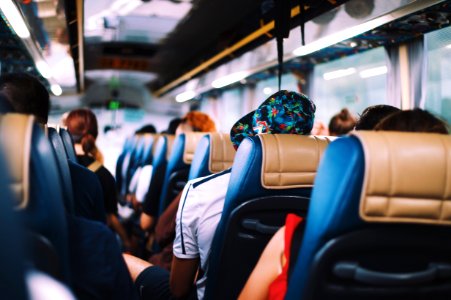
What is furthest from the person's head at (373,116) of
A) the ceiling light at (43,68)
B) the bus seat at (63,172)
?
the ceiling light at (43,68)

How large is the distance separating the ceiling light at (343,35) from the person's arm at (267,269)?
3.38 metres

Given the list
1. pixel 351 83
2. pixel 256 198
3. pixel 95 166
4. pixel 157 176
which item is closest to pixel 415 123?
pixel 256 198

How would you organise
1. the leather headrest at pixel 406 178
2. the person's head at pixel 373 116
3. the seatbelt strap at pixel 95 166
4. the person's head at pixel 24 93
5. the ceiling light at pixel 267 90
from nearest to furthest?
the leather headrest at pixel 406 178 < the person's head at pixel 24 93 < the person's head at pixel 373 116 < the seatbelt strap at pixel 95 166 < the ceiling light at pixel 267 90

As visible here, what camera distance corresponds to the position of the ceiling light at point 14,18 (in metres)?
4.71

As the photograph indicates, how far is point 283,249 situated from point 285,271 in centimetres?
7

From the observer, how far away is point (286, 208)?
2055mm

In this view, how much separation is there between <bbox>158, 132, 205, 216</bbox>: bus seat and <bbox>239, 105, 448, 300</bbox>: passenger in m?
2.25

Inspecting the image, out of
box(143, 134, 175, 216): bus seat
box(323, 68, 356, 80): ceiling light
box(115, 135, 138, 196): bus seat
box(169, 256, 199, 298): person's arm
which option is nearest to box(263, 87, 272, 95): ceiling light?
box(323, 68, 356, 80): ceiling light

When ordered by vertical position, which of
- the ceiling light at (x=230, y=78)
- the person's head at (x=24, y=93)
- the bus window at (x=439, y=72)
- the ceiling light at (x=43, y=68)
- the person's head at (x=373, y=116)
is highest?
the ceiling light at (x=43, y=68)

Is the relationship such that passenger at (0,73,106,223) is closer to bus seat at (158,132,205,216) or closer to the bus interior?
the bus interior

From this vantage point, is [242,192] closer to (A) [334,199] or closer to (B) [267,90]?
(A) [334,199]

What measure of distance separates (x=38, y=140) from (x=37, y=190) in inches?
4.5

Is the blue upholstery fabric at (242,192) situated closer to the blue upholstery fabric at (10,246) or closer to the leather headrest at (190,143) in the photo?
the blue upholstery fabric at (10,246)

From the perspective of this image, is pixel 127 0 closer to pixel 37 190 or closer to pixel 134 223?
pixel 134 223
